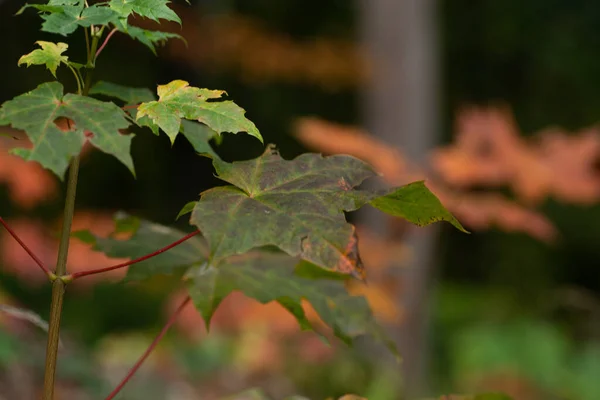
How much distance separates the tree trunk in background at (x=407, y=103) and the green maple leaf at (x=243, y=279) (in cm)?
280

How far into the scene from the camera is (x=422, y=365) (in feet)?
13.4

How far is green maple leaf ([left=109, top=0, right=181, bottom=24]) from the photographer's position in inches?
31.6

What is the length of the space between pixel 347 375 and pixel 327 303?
2505 mm

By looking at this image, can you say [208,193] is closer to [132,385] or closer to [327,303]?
[327,303]

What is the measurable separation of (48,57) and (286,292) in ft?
1.45

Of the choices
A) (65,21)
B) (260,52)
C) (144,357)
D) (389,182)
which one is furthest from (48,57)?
(260,52)

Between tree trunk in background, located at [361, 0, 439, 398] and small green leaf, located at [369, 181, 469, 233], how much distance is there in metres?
3.07

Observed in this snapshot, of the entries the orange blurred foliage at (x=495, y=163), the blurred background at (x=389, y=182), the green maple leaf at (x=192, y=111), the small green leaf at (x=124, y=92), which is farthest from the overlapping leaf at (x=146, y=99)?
the orange blurred foliage at (x=495, y=163)

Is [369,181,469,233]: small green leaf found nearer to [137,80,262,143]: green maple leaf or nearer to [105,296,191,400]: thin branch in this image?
[137,80,262,143]: green maple leaf

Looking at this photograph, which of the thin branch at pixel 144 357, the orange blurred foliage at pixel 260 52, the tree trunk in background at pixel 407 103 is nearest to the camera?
the thin branch at pixel 144 357

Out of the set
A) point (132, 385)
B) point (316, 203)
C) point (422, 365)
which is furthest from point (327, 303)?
point (422, 365)

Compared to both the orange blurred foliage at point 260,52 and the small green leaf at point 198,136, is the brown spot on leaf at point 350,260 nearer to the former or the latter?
the small green leaf at point 198,136

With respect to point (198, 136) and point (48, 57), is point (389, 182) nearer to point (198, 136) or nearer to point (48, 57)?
point (198, 136)

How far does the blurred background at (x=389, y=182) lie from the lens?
2.79m
